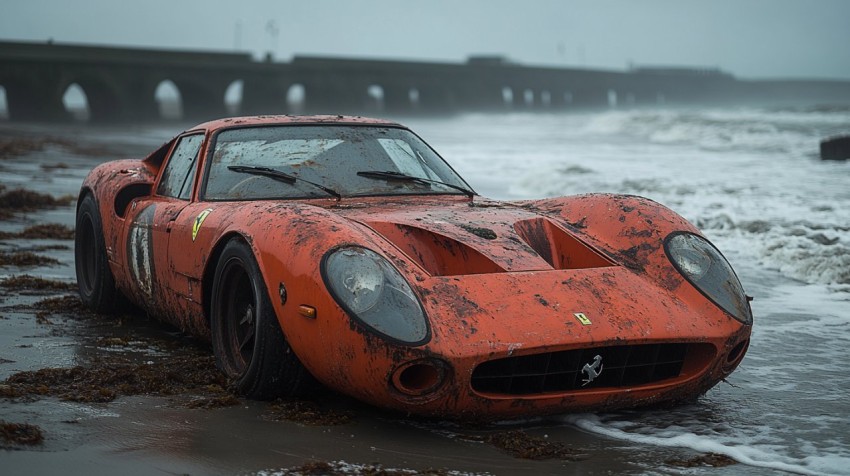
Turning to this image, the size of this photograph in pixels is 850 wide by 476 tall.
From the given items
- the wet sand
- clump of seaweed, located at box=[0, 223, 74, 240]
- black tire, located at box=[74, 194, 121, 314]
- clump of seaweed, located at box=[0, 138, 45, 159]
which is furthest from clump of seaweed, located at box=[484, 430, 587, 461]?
clump of seaweed, located at box=[0, 138, 45, 159]

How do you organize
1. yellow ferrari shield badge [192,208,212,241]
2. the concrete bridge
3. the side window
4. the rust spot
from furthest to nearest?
the concrete bridge → the side window → yellow ferrari shield badge [192,208,212,241] → the rust spot

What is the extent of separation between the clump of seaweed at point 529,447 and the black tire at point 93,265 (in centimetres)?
285

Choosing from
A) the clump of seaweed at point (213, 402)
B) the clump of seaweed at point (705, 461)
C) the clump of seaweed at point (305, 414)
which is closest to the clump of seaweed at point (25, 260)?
the clump of seaweed at point (213, 402)

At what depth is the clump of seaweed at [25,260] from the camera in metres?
7.17

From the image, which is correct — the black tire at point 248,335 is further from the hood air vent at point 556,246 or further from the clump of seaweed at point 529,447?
the hood air vent at point 556,246

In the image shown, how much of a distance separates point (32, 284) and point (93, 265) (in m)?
0.55

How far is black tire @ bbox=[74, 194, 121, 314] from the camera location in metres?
5.75

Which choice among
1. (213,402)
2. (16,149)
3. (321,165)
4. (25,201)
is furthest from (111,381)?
(16,149)

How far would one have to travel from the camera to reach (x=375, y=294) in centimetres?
364

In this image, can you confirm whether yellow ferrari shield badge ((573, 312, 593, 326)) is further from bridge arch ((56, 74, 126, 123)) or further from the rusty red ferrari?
bridge arch ((56, 74, 126, 123))

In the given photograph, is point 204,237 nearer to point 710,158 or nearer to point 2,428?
point 2,428

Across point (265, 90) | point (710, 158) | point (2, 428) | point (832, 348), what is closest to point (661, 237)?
point (832, 348)

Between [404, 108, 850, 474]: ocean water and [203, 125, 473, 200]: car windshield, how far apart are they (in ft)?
5.31

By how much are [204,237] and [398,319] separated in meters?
1.22
